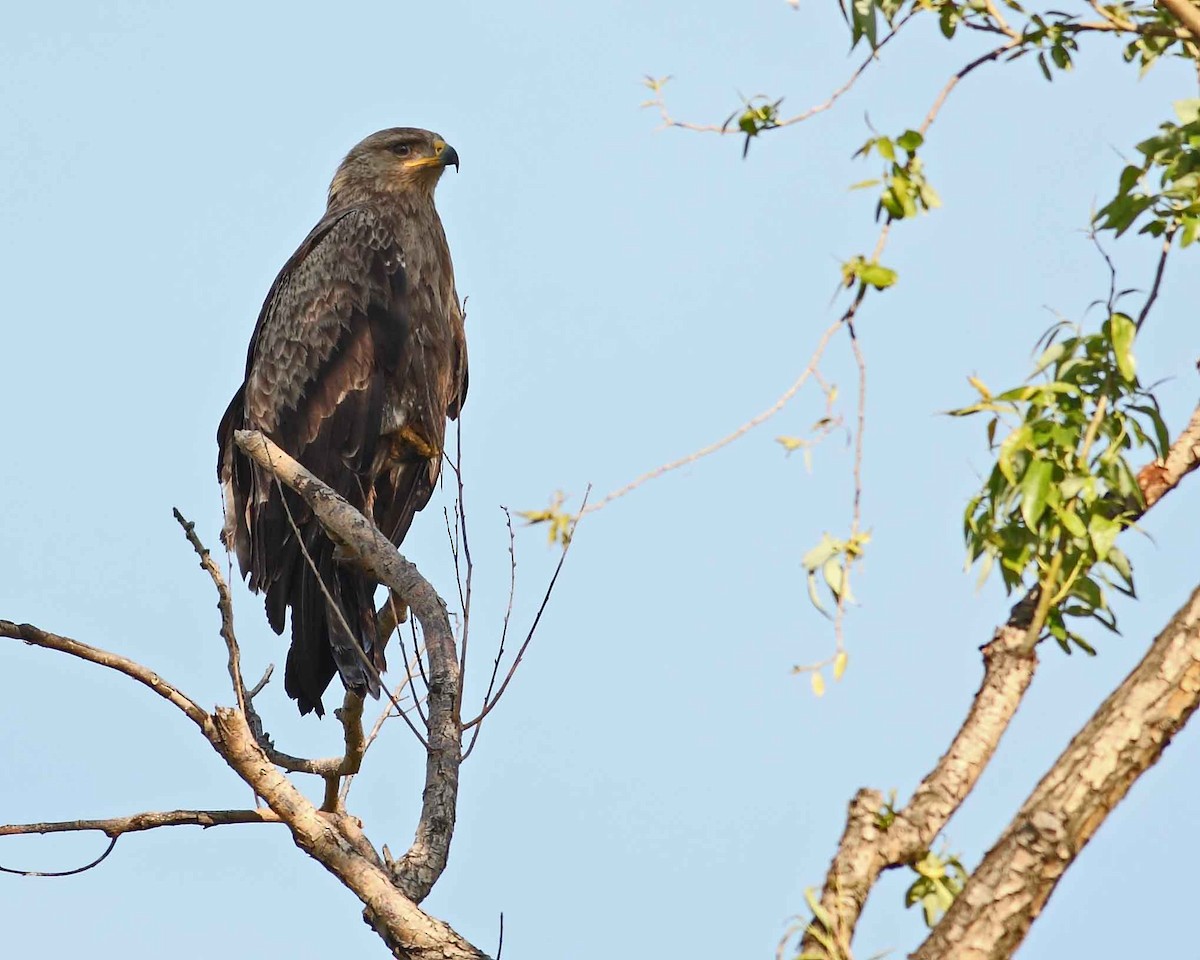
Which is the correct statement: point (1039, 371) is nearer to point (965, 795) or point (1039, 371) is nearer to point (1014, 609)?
point (1014, 609)

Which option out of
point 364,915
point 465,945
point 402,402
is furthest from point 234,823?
point 402,402

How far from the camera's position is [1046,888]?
2541 mm

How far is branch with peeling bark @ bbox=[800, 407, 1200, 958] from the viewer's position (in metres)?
2.65

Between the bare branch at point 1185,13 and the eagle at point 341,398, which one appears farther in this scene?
the eagle at point 341,398

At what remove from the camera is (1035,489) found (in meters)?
2.63

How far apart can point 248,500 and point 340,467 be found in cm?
42

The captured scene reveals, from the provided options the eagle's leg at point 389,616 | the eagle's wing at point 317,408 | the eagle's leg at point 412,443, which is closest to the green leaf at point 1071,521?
the eagle's leg at point 389,616

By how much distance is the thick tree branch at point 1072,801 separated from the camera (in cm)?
252

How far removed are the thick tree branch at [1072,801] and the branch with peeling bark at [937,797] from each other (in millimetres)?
89

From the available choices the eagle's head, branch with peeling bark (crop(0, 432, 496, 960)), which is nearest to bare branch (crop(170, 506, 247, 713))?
branch with peeling bark (crop(0, 432, 496, 960))

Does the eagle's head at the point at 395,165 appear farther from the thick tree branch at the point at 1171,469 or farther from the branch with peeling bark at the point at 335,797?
the thick tree branch at the point at 1171,469

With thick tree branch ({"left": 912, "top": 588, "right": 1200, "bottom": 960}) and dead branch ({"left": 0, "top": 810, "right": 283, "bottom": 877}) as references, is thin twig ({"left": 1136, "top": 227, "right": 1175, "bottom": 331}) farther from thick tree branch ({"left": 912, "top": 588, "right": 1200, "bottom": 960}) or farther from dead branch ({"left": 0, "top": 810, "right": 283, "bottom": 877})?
dead branch ({"left": 0, "top": 810, "right": 283, "bottom": 877})

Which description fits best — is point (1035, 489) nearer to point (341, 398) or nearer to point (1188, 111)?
point (1188, 111)

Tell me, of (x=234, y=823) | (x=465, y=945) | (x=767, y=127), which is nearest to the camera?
(x=767, y=127)
